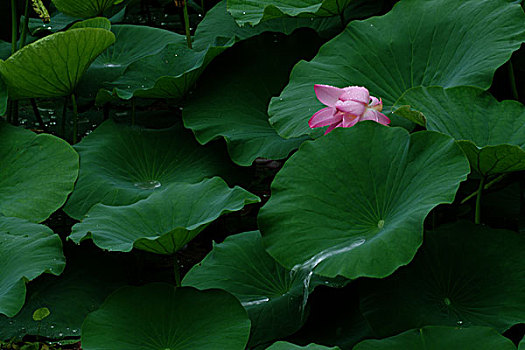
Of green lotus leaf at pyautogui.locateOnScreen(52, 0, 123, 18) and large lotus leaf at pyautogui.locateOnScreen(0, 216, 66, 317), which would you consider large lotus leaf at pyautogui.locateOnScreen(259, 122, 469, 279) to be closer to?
large lotus leaf at pyautogui.locateOnScreen(0, 216, 66, 317)

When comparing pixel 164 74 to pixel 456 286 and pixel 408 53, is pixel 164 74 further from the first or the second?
pixel 456 286

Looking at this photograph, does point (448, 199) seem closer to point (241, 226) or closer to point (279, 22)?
point (241, 226)

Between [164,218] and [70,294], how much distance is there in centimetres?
46

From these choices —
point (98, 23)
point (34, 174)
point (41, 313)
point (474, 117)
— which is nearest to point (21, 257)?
point (41, 313)

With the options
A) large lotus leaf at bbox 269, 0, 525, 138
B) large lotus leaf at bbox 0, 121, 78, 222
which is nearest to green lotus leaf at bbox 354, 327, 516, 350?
large lotus leaf at bbox 269, 0, 525, 138

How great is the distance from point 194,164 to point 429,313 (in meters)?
0.94

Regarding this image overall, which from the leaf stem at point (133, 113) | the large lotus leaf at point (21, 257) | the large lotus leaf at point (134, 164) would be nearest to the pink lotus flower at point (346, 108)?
the large lotus leaf at point (134, 164)

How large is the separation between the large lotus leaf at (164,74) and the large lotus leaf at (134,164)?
129mm

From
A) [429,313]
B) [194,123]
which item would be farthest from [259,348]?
[194,123]

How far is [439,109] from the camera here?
58.2 inches

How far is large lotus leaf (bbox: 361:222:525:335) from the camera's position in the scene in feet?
4.45

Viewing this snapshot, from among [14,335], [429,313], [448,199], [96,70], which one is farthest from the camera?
[96,70]

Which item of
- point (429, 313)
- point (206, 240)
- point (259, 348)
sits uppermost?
point (429, 313)

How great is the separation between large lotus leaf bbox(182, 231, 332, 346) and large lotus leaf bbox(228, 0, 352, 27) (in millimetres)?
638
